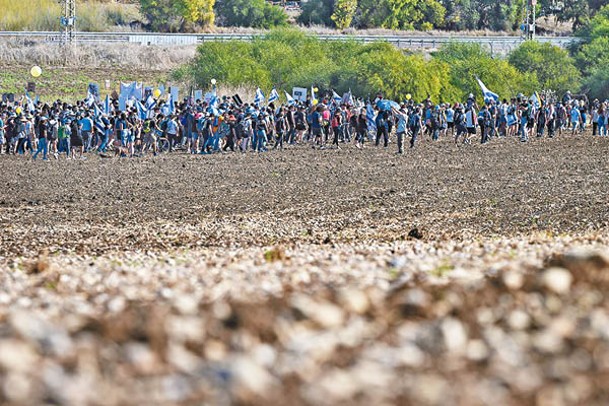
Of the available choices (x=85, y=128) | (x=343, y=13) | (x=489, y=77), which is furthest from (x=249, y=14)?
(x=85, y=128)

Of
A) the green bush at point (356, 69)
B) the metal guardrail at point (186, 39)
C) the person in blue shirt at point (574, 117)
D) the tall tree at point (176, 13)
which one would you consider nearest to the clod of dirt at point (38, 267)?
the person in blue shirt at point (574, 117)

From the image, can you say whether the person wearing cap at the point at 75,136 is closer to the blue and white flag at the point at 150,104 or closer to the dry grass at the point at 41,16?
the blue and white flag at the point at 150,104

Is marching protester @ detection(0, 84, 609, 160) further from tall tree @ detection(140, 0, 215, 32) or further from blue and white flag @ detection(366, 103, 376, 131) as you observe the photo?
tall tree @ detection(140, 0, 215, 32)

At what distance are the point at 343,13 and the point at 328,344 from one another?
9859 cm

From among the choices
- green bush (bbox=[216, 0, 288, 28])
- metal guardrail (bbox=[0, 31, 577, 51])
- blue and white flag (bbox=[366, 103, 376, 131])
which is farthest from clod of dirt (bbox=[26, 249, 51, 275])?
green bush (bbox=[216, 0, 288, 28])

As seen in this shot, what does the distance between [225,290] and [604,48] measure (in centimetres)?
7171

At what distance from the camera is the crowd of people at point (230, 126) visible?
40.4m

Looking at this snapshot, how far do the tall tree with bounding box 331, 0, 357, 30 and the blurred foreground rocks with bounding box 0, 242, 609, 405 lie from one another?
95129 millimetres

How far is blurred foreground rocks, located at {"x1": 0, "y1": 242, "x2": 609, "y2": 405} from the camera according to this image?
22.4 feet

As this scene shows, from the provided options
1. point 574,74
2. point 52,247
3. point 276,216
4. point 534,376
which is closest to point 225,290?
point 534,376

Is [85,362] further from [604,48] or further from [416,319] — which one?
[604,48]

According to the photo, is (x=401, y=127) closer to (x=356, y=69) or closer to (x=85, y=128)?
(x=85, y=128)

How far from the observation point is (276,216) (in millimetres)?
23578

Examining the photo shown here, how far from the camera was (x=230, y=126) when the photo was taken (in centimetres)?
4116
